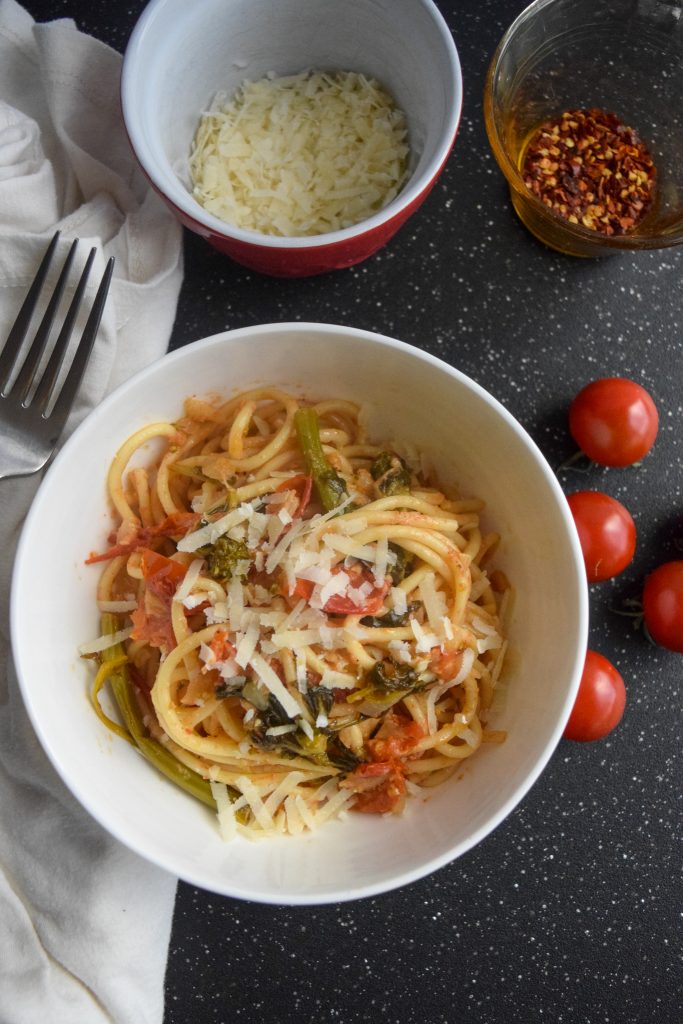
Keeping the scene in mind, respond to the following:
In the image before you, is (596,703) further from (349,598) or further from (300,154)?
(300,154)

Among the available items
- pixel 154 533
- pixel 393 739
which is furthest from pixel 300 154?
pixel 393 739

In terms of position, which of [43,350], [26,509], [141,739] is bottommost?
[141,739]

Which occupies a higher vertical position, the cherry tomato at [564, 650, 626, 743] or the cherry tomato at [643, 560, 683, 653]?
the cherry tomato at [643, 560, 683, 653]

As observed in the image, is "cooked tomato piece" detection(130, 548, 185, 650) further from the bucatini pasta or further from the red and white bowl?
the red and white bowl

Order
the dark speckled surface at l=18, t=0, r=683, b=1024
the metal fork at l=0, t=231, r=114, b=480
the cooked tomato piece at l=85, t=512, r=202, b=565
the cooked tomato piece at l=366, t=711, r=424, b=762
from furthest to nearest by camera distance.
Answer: the dark speckled surface at l=18, t=0, r=683, b=1024
the metal fork at l=0, t=231, r=114, b=480
the cooked tomato piece at l=85, t=512, r=202, b=565
the cooked tomato piece at l=366, t=711, r=424, b=762

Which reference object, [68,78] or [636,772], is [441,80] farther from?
[636,772]

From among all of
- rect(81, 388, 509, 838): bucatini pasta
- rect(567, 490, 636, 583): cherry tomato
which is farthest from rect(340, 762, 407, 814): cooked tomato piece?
rect(567, 490, 636, 583): cherry tomato
